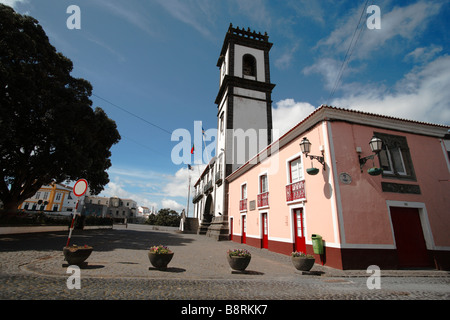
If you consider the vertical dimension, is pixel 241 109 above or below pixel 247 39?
below

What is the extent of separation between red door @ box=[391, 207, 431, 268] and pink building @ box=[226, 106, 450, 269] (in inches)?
1.4

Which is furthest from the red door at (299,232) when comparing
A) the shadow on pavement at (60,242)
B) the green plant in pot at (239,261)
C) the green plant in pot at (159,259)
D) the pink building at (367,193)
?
the shadow on pavement at (60,242)

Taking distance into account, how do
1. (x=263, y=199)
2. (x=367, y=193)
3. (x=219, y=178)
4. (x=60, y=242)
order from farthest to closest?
(x=219, y=178) → (x=263, y=199) → (x=60, y=242) → (x=367, y=193)

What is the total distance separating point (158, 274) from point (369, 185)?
26.3 feet

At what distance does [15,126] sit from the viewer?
11.9m

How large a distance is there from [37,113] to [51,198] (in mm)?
58614

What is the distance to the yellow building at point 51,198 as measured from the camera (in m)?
54.7

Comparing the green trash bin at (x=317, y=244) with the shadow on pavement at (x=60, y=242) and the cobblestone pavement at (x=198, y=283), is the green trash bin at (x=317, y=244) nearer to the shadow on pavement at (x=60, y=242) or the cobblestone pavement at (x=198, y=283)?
the cobblestone pavement at (x=198, y=283)

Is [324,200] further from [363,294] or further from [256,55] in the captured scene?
[256,55]

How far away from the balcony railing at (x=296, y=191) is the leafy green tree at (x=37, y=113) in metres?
12.7

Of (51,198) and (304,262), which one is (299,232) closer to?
(304,262)

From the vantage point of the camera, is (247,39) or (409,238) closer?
(409,238)

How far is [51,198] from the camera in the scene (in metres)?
56.8

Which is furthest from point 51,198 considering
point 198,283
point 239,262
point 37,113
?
point 198,283
